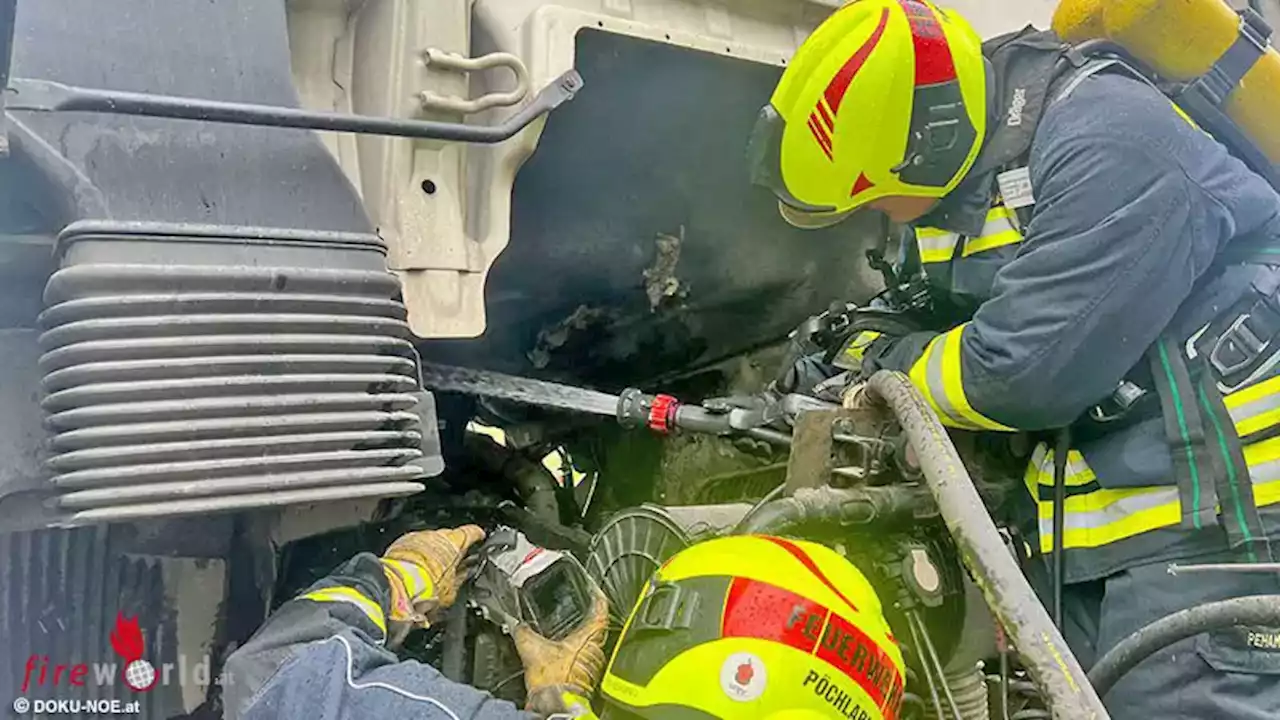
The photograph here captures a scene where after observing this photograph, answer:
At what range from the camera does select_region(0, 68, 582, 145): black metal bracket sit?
138 centimetres

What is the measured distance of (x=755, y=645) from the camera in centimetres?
152

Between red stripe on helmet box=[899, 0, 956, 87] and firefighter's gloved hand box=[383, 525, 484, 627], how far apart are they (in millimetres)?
1204

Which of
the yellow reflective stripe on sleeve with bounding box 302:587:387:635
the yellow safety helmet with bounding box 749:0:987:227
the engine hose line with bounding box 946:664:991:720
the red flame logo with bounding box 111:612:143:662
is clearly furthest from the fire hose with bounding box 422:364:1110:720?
the red flame logo with bounding box 111:612:143:662

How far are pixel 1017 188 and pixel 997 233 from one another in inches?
3.8

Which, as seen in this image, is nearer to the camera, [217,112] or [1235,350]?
[217,112]

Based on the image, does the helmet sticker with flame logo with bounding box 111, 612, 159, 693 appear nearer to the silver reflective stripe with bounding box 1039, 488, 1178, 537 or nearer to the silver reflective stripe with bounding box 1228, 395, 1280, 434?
the silver reflective stripe with bounding box 1039, 488, 1178, 537

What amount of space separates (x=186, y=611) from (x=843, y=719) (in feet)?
3.63

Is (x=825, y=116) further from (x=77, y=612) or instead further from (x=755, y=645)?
(x=77, y=612)

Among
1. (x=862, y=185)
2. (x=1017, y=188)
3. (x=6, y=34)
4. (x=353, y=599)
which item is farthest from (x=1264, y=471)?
(x=6, y=34)

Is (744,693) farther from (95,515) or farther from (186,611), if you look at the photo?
(186,611)

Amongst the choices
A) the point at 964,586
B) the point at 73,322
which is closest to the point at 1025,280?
the point at 964,586

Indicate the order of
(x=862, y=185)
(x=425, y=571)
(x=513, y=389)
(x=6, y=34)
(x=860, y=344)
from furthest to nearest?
(x=860, y=344), (x=513, y=389), (x=862, y=185), (x=425, y=571), (x=6, y=34)

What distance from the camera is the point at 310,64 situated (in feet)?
5.98

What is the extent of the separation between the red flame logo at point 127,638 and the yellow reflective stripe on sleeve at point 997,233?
167 cm
